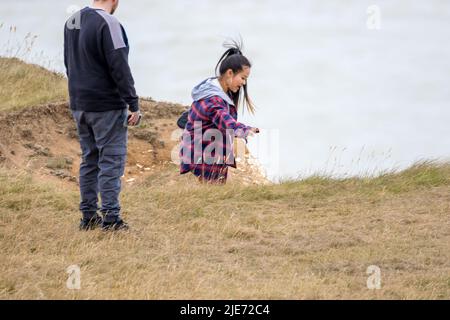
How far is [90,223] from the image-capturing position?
6.63 m

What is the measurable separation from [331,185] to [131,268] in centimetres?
358

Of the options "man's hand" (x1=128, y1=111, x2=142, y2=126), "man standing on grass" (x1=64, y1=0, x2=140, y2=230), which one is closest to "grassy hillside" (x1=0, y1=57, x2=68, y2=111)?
"man standing on grass" (x1=64, y1=0, x2=140, y2=230)

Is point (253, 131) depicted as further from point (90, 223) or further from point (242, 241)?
point (90, 223)

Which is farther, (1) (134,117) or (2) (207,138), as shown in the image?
(2) (207,138)

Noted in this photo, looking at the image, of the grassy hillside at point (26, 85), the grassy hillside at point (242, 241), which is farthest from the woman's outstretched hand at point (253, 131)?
the grassy hillside at point (26, 85)

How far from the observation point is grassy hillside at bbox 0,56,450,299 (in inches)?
209

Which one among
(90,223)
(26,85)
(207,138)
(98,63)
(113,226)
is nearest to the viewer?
(98,63)

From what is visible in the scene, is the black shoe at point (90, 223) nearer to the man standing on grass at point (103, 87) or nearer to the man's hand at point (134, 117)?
the man standing on grass at point (103, 87)

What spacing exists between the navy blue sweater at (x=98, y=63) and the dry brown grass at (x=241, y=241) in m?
1.04

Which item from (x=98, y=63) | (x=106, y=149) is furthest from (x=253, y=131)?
(x=98, y=63)

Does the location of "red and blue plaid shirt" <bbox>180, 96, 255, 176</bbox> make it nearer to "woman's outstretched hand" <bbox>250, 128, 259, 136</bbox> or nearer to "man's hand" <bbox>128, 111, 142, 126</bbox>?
"woman's outstretched hand" <bbox>250, 128, 259, 136</bbox>

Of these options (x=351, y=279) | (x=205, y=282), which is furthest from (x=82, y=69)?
(x=351, y=279)

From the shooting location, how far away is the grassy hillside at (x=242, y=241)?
17.4 ft

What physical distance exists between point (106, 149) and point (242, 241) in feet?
4.32
